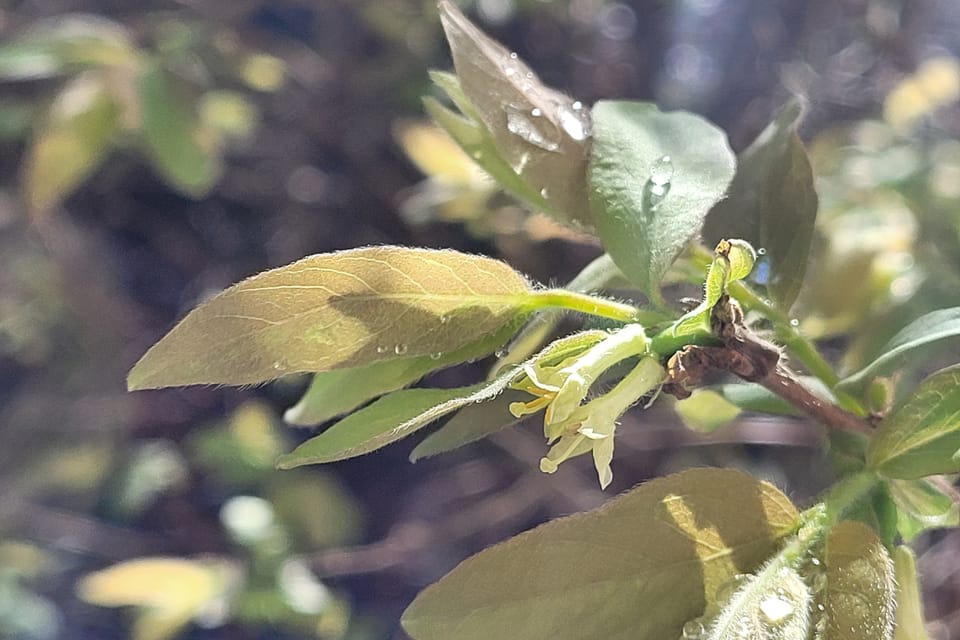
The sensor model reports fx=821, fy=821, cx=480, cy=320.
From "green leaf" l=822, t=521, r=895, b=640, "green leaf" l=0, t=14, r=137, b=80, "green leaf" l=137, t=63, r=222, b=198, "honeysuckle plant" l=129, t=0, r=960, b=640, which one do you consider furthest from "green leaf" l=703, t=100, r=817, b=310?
"green leaf" l=0, t=14, r=137, b=80

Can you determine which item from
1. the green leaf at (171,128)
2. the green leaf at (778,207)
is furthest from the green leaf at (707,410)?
the green leaf at (171,128)

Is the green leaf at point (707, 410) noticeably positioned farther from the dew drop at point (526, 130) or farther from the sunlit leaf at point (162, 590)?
the sunlit leaf at point (162, 590)

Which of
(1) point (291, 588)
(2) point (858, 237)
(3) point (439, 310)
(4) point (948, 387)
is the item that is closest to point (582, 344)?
(3) point (439, 310)

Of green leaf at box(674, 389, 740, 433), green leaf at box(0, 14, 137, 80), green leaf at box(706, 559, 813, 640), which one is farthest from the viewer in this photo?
green leaf at box(0, 14, 137, 80)

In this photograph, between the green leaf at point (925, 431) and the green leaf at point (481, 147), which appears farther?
the green leaf at point (481, 147)

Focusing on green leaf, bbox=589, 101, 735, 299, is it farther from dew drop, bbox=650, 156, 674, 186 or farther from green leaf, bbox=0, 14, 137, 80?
green leaf, bbox=0, 14, 137, 80

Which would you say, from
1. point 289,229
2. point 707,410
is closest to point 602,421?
point 707,410

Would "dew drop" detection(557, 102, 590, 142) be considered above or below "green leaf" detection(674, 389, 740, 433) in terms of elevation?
above

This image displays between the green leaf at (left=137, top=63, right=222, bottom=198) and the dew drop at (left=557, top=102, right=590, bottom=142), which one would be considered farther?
the green leaf at (left=137, top=63, right=222, bottom=198)

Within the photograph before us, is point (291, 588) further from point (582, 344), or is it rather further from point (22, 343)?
point (582, 344)
